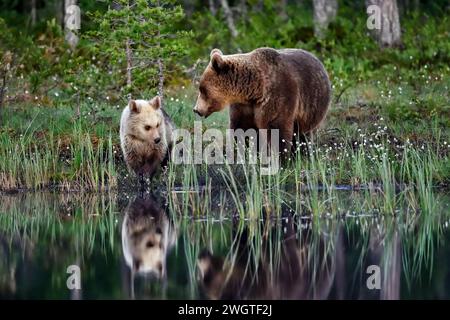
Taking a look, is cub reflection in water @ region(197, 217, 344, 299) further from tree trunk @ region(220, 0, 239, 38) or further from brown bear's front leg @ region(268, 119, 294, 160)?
tree trunk @ region(220, 0, 239, 38)

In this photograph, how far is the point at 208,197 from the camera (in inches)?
504

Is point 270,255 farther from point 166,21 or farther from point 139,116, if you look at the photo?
point 166,21

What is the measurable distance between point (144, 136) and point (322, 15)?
9.81m

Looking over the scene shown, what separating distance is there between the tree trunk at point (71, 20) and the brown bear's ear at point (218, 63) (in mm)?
5580

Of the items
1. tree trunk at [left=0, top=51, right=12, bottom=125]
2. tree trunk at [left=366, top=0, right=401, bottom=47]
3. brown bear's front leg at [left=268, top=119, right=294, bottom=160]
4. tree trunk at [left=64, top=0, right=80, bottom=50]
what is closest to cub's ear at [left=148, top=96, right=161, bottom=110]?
brown bear's front leg at [left=268, top=119, right=294, bottom=160]

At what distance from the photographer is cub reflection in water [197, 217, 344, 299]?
905 cm

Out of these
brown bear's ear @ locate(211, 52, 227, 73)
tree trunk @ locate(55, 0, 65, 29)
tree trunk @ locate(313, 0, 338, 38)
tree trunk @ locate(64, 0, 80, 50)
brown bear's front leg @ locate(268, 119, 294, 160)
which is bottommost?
brown bear's front leg @ locate(268, 119, 294, 160)

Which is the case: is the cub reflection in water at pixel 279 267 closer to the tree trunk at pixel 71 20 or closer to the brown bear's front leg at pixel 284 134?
the brown bear's front leg at pixel 284 134

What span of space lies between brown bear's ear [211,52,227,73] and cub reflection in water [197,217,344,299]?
236 cm

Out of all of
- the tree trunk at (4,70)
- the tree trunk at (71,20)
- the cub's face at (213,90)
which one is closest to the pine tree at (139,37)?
the tree trunk at (4,70)

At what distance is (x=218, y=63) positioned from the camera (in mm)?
12906

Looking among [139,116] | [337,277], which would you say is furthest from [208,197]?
[337,277]
